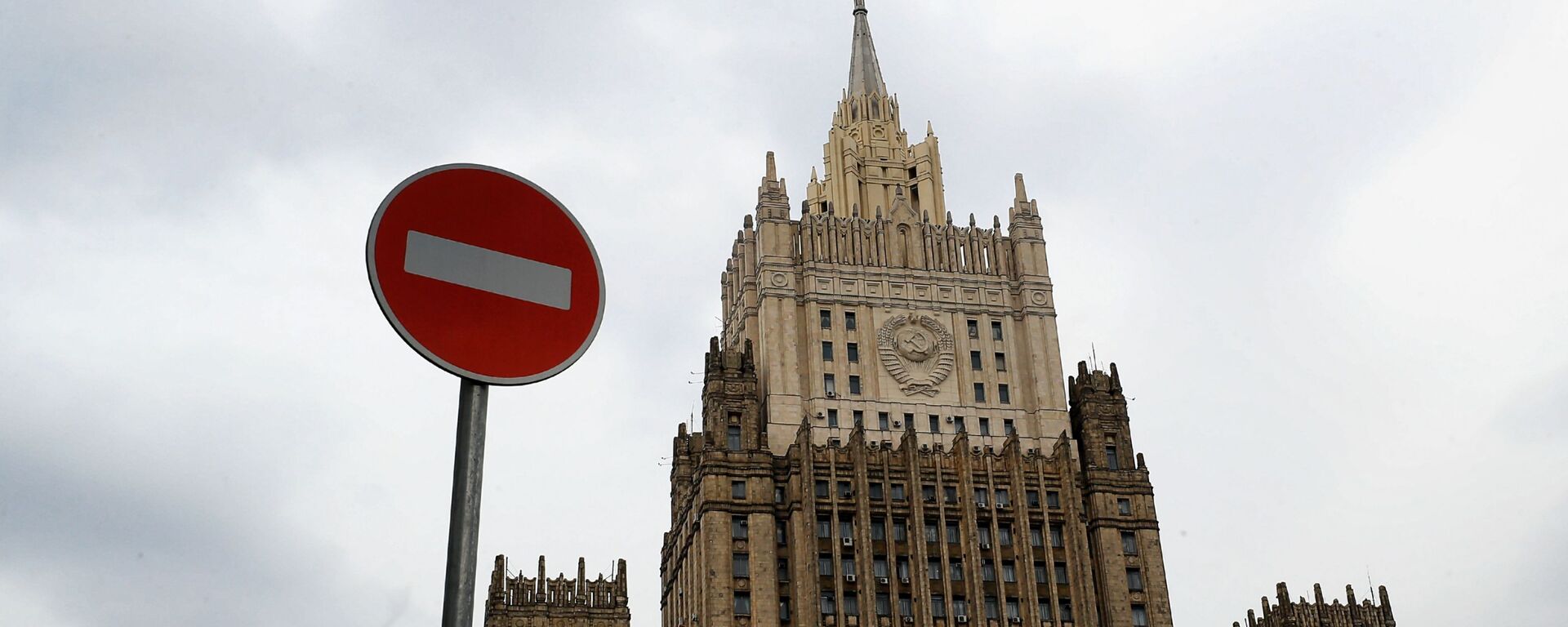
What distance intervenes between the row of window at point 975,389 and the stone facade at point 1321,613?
59.9ft

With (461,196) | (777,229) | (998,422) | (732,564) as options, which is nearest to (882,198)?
(777,229)

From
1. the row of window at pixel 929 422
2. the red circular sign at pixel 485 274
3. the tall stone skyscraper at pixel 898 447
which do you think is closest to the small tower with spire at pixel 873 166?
the tall stone skyscraper at pixel 898 447

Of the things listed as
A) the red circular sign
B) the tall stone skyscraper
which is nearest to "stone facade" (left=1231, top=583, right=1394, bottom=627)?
the tall stone skyscraper

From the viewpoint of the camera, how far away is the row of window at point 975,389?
257ft

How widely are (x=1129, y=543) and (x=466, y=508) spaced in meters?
73.7

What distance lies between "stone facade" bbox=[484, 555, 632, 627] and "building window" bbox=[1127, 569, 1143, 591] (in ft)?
81.5

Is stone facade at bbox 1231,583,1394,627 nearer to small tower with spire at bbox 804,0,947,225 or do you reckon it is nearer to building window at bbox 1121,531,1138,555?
building window at bbox 1121,531,1138,555

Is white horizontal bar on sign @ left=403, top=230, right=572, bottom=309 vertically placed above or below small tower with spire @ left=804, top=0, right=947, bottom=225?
below

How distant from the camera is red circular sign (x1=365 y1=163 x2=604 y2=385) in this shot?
6.28 meters

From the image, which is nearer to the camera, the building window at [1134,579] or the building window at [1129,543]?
the building window at [1134,579]

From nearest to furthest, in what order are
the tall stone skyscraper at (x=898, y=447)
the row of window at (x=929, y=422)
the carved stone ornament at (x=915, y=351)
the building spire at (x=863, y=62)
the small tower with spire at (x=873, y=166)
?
the tall stone skyscraper at (x=898, y=447) → the row of window at (x=929, y=422) → the carved stone ornament at (x=915, y=351) → the small tower with spire at (x=873, y=166) → the building spire at (x=863, y=62)

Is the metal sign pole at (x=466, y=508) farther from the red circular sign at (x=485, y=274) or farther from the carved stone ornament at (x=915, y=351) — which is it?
the carved stone ornament at (x=915, y=351)

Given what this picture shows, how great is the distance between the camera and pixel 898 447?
7675 cm

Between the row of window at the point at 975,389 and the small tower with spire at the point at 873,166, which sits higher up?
the small tower with spire at the point at 873,166
